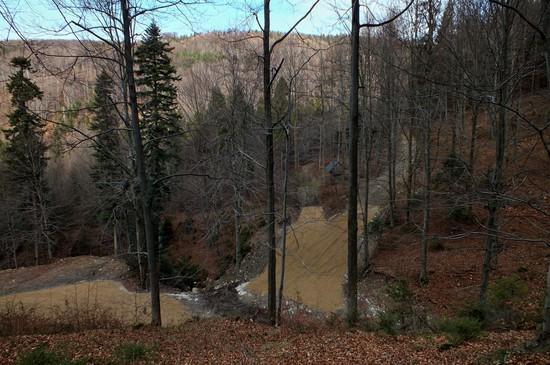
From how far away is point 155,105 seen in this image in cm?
1617

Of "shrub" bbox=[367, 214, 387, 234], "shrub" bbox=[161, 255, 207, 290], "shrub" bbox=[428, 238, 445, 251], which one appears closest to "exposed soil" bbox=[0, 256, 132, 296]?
"shrub" bbox=[161, 255, 207, 290]

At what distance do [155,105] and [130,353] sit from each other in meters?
12.8

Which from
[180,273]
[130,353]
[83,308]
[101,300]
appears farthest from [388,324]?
[180,273]

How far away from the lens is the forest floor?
478 centimetres

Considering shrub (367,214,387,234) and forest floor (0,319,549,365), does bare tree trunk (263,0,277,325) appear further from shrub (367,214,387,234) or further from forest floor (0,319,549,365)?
shrub (367,214,387,234)

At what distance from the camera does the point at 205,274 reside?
20.5m

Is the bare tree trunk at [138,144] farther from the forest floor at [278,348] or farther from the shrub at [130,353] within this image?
the shrub at [130,353]

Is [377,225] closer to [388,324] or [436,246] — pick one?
[436,246]

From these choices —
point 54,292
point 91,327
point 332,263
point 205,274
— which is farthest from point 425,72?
point 54,292

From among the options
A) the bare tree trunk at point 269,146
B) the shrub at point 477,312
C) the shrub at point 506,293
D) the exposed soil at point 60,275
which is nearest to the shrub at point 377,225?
the shrub at point 506,293

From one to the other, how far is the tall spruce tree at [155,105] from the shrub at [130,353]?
321 centimetres

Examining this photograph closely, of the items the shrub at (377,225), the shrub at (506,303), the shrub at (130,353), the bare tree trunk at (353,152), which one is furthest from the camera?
the shrub at (377,225)

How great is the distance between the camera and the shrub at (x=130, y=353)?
5.34 m

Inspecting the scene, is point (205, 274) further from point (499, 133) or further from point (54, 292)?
point (499, 133)
